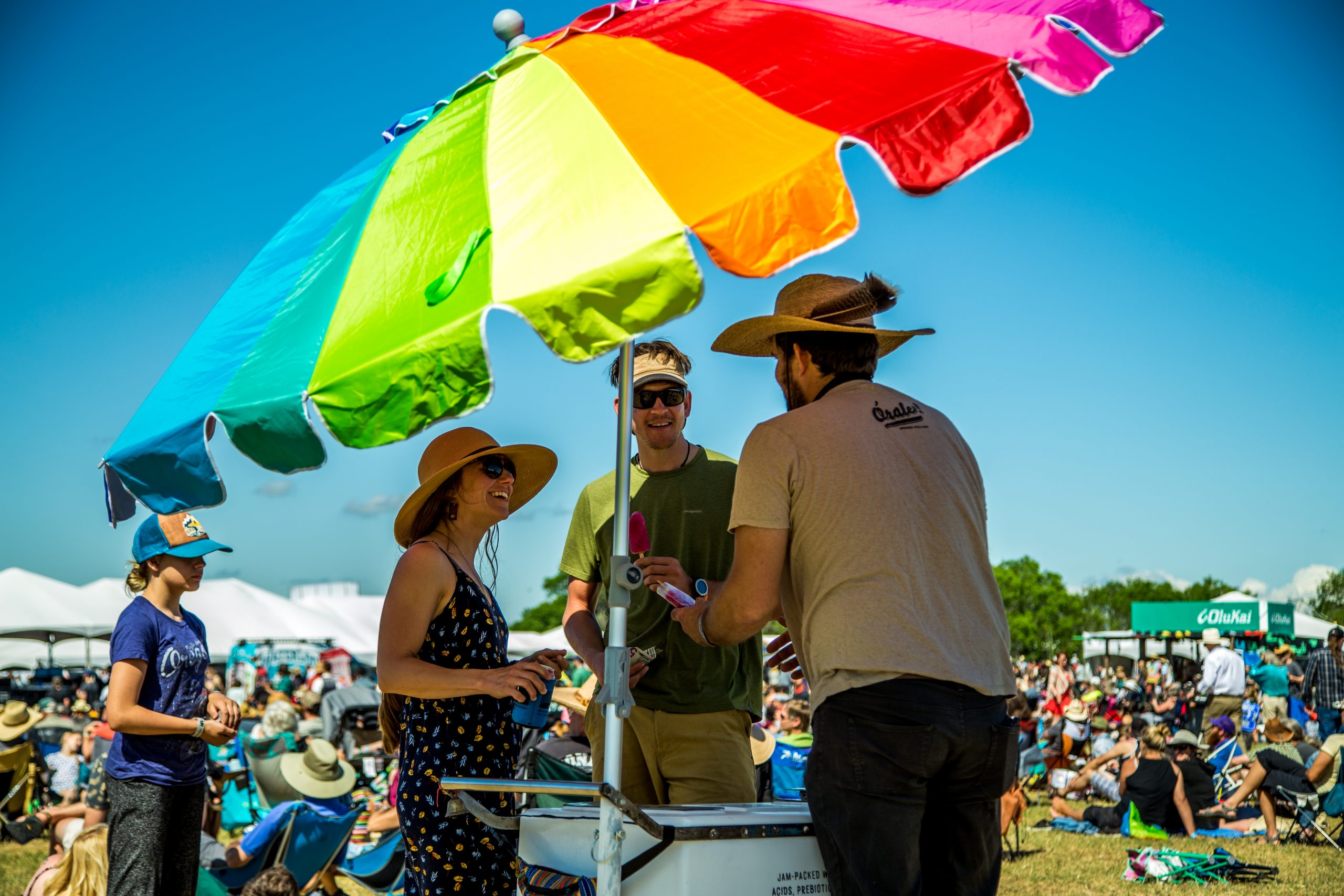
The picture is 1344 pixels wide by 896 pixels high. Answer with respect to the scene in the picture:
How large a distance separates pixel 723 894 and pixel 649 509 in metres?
1.47

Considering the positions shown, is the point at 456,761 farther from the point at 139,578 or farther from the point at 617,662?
the point at 139,578

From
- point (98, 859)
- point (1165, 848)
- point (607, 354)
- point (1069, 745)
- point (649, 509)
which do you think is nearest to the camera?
point (607, 354)

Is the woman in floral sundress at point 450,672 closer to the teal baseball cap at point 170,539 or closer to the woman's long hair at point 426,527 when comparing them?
the woman's long hair at point 426,527

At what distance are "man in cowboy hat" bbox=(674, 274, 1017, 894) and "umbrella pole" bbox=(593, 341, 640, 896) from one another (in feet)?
0.74

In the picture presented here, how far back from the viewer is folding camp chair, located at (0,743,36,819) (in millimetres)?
11203

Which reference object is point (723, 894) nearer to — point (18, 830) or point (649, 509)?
point (649, 509)

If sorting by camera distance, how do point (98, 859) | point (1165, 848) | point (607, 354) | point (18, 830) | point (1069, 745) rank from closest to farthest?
point (607, 354)
point (98, 859)
point (1165, 848)
point (18, 830)
point (1069, 745)

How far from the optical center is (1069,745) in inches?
587

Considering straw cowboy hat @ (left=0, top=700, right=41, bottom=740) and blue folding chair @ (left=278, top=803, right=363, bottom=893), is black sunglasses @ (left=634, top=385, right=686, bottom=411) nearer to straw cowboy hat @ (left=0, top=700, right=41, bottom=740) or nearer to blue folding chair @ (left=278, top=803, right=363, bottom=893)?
blue folding chair @ (left=278, top=803, right=363, bottom=893)

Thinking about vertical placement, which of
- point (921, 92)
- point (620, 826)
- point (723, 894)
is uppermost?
point (921, 92)

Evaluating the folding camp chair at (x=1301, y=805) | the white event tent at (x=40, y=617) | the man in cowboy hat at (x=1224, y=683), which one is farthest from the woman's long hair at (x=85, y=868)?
the white event tent at (x=40, y=617)

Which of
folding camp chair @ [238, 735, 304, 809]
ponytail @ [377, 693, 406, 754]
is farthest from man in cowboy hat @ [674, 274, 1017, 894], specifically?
folding camp chair @ [238, 735, 304, 809]

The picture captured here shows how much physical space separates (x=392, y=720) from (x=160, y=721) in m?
1.48

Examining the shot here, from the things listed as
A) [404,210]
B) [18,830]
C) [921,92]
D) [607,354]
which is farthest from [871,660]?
[18,830]
